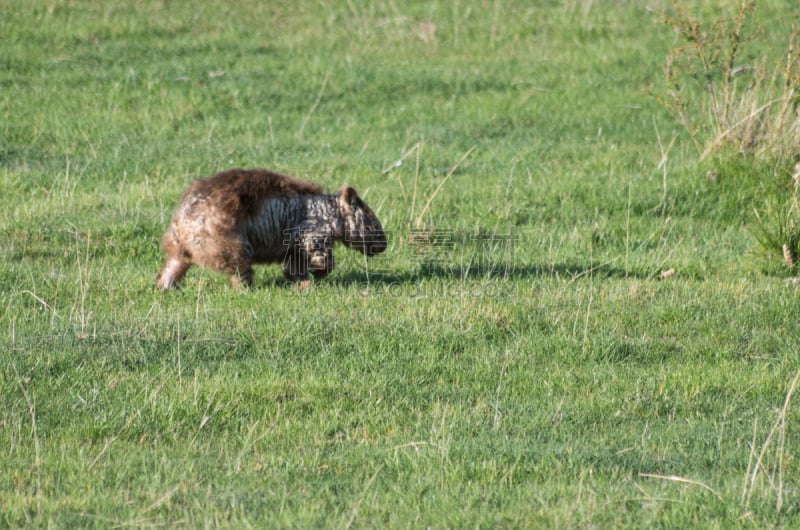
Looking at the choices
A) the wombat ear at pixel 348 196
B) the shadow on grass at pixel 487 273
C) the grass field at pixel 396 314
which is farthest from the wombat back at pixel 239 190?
the shadow on grass at pixel 487 273

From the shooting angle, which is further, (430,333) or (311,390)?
(430,333)

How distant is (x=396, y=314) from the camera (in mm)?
7527

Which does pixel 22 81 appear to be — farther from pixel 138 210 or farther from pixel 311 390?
pixel 311 390

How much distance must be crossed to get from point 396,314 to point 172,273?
1.85m

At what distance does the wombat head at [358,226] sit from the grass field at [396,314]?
273mm

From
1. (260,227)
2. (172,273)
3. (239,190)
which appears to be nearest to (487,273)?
(260,227)

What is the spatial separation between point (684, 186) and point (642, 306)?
3770 mm

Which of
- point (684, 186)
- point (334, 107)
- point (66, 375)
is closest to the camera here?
point (66, 375)

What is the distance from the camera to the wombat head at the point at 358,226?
8797 millimetres

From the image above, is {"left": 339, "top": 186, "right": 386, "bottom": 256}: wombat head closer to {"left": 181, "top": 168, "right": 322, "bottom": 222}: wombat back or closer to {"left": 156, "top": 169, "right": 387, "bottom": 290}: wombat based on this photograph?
{"left": 156, "top": 169, "right": 387, "bottom": 290}: wombat

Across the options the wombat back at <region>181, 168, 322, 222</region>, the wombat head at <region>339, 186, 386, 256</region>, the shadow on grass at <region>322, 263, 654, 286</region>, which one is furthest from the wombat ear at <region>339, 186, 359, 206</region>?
the shadow on grass at <region>322, 263, 654, 286</region>

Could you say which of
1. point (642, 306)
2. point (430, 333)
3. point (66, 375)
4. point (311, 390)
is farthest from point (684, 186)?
point (66, 375)

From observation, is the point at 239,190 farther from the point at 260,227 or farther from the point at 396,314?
the point at 396,314

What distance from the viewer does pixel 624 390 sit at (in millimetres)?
6332
